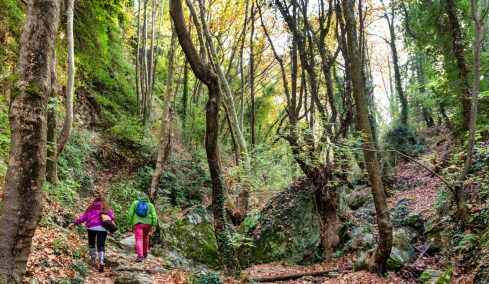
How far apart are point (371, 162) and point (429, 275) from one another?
8.13ft

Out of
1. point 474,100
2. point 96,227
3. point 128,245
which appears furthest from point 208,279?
point 474,100

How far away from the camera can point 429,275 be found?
7.18 meters

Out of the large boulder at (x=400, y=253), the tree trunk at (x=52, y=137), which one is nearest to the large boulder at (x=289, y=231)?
the large boulder at (x=400, y=253)

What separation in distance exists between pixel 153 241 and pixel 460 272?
25.9 feet

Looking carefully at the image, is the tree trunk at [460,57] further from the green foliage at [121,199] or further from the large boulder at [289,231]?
the green foliage at [121,199]

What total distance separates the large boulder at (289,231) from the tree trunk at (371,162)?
136 inches

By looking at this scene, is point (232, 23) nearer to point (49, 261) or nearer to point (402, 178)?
point (402, 178)

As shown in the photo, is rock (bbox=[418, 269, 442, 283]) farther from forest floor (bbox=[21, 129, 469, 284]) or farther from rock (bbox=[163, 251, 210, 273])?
rock (bbox=[163, 251, 210, 273])

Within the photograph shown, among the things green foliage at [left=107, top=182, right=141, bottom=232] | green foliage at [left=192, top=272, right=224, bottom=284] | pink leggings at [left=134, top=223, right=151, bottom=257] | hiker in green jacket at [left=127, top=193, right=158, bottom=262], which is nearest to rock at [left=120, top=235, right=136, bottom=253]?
pink leggings at [left=134, top=223, right=151, bottom=257]

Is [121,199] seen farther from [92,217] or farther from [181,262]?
[92,217]

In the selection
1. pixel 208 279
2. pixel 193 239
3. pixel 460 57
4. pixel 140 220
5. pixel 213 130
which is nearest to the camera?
pixel 208 279

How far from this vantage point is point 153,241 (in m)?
10.8

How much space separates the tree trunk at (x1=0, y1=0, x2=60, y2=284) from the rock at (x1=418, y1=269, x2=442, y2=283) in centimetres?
691

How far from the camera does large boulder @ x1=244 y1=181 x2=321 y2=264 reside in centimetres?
1116
